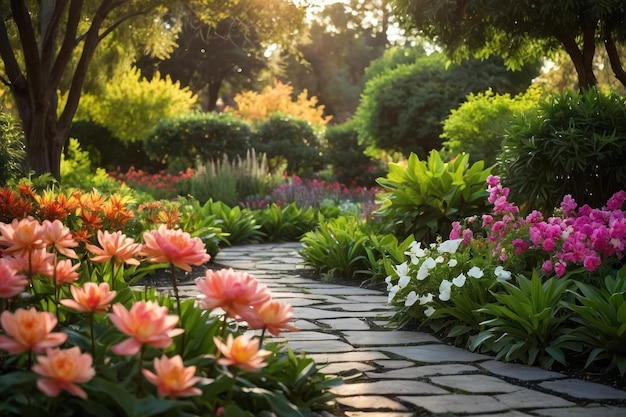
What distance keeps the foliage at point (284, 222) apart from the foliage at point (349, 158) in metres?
7.71

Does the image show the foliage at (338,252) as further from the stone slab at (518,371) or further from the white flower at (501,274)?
the stone slab at (518,371)

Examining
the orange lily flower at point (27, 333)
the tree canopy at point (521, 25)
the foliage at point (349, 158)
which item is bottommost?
the orange lily flower at point (27, 333)

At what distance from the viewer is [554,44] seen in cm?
916

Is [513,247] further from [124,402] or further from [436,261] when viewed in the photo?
[124,402]

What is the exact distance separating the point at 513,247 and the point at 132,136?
17.5 meters

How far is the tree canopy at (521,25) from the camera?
7.40 metres

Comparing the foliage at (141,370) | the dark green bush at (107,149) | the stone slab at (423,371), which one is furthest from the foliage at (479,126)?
the dark green bush at (107,149)

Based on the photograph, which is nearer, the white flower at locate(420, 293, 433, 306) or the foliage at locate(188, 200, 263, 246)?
the white flower at locate(420, 293, 433, 306)

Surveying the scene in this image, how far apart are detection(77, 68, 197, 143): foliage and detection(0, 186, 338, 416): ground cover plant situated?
1798 cm

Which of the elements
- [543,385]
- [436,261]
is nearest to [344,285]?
[436,261]

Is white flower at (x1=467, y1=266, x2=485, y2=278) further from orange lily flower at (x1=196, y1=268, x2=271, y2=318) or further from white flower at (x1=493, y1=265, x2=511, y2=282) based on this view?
orange lily flower at (x1=196, y1=268, x2=271, y2=318)

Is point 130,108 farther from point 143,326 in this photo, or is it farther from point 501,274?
point 143,326

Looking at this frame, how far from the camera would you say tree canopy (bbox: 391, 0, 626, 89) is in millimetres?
7398

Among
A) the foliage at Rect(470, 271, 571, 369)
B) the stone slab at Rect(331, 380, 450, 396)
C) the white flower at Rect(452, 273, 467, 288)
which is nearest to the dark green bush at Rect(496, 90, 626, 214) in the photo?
the white flower at Rect(452, 273, 467, 288)
